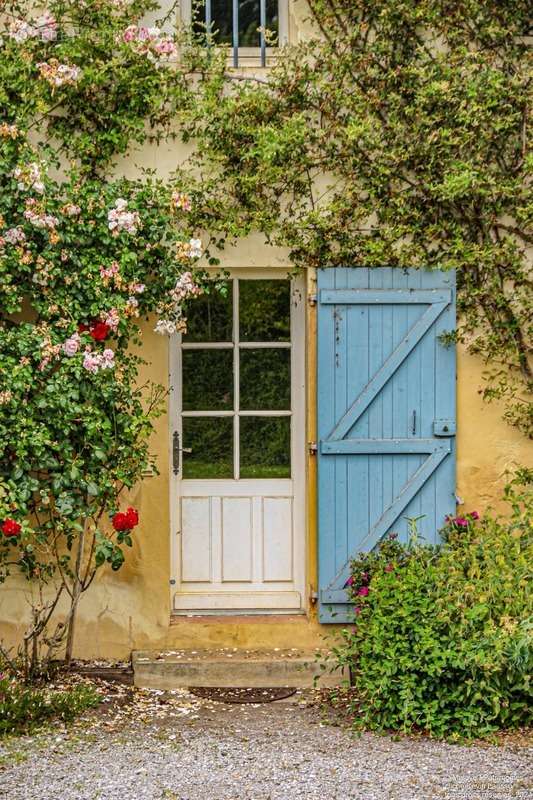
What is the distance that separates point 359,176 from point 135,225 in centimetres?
133

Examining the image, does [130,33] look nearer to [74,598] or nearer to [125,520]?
[125,520]

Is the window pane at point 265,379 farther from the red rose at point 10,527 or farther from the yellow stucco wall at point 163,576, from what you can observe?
the red rose at point 10,527

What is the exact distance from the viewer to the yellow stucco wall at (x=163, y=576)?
19.0 feet

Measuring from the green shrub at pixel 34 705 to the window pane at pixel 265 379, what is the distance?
6.25 feet

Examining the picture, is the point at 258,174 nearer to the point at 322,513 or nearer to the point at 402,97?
the point at 402,97

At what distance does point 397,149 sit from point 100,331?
1.94 meters

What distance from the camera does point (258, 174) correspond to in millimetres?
5672

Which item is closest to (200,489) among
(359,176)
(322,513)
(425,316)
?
(322,513)

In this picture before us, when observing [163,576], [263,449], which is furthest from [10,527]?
[263,449]

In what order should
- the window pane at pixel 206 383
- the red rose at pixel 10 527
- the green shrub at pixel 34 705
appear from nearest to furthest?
the green shrub at pixel 34 705 → the red rose at pixel 10 527 → the window pane at pixel 206 383

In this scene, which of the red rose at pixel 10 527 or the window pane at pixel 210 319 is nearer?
the red rose at pixel 10 527

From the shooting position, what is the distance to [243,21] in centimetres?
594

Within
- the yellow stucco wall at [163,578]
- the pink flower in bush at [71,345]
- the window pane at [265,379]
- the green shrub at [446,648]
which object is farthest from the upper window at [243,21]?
the green shrub at [446,648]

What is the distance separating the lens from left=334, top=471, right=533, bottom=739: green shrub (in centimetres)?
465
